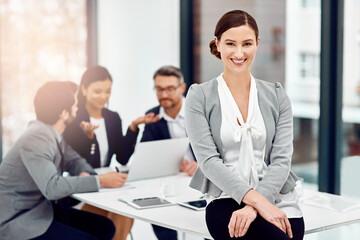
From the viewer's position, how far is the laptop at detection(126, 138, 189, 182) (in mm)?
3035

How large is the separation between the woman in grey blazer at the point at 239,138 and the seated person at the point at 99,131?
1.25 metres

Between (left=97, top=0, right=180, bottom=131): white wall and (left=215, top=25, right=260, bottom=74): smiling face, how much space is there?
10.1ft

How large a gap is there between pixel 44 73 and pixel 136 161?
7.42 feet

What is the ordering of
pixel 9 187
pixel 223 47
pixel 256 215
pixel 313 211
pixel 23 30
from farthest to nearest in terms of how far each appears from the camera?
pixel 23 30, pixel 9 187, pixel 313 211, pixel 223 47, pixel 256 215

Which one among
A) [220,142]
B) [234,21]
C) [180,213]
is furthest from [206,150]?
[234,21]

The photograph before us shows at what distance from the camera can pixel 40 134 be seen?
272cm

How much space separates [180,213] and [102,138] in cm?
124

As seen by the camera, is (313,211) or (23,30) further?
(23,30)

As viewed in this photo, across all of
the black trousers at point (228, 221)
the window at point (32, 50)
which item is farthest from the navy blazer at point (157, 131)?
the window at point (32, 50)

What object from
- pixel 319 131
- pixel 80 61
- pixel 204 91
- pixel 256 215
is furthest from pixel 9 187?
pixel 80 61

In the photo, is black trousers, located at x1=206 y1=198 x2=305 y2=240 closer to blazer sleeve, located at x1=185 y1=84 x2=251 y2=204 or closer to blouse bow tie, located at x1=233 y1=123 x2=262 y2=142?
blazer sleeve, located at x1=185 y1=84 x2=251 y2=204

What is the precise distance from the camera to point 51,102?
2789 millimetres

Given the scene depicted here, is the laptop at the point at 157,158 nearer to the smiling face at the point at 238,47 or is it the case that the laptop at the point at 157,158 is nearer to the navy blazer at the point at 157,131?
the navy blazer at the point at 157,131

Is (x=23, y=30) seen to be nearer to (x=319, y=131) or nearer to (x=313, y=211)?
(x=319, y=131)
